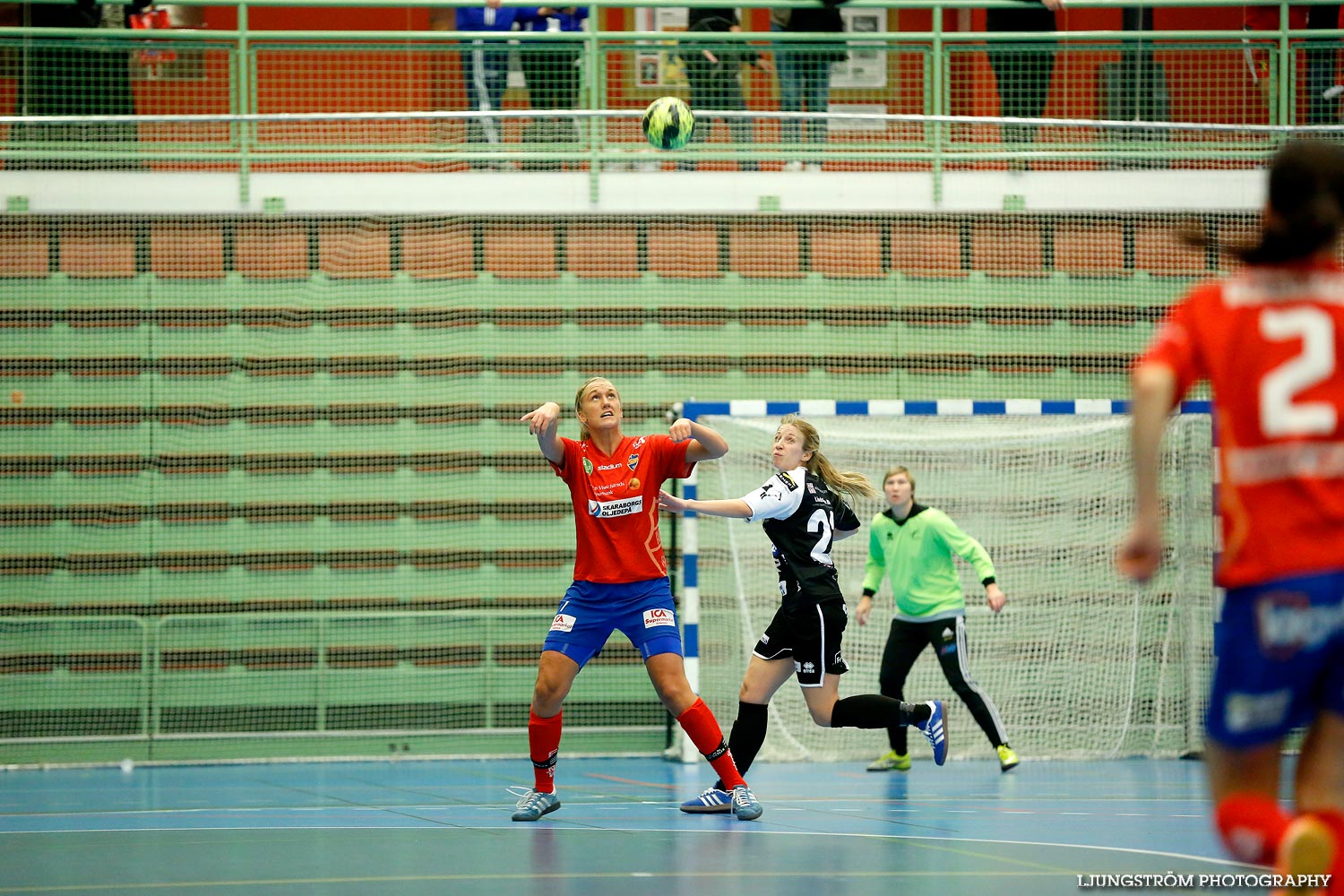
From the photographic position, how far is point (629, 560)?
738cm

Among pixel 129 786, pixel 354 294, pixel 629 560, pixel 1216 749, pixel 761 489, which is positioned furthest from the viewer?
pixel 354 294

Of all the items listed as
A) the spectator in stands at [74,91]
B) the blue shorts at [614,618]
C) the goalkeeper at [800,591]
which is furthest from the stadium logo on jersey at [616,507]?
the spectator in stands at [74,91]

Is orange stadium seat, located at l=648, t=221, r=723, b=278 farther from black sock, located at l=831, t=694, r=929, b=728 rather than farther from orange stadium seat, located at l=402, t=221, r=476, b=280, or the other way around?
black sock, located at l=831, t=694, r=929, b=728

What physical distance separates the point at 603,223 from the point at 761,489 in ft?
17.8

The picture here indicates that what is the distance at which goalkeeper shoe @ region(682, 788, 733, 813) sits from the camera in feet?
25.0

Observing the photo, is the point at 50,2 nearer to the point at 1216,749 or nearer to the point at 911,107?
the point at 911,107

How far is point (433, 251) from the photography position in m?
12.6

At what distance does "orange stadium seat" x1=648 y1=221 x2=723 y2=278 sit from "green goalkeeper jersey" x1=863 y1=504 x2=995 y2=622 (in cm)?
358

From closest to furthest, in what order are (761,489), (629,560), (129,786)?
(629,560) → (761,489) → (129,786)

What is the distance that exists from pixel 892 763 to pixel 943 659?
91 cm

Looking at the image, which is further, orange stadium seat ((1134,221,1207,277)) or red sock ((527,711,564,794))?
orange stadium seat ((1134,221,1207,277))

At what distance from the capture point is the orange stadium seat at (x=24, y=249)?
12062 mm

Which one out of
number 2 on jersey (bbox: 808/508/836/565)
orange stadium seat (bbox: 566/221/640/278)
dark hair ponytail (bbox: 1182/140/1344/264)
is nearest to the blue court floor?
number 2 on jersey (bbox: 808/508/836/565)

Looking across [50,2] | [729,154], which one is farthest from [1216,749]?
[50,2]
